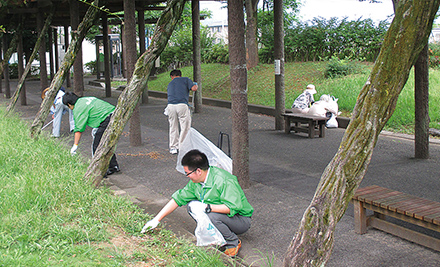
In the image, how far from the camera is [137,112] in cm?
960

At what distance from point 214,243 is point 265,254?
0.50 m

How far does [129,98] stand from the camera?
656cm

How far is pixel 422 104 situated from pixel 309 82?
8392 mm

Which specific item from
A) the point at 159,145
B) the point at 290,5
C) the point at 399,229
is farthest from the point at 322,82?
the point at 399,229

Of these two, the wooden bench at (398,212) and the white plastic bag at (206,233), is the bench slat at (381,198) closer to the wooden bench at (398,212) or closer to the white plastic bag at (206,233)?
the wooden bench at (398,212)

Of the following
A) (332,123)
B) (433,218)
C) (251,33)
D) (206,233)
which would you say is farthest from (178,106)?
(251,33)

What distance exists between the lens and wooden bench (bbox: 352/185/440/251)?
3.92m

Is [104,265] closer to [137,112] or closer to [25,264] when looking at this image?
[25,264]

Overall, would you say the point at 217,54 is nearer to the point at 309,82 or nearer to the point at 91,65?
the point at 309,82

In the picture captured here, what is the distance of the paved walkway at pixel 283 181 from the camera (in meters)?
4.14

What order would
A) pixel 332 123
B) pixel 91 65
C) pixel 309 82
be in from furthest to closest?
pixel 91 65 < pixel 309 82 < pixel 332 123

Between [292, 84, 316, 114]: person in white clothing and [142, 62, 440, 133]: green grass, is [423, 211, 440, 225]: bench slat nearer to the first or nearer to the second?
[142, 62, 440, 133]: green grass

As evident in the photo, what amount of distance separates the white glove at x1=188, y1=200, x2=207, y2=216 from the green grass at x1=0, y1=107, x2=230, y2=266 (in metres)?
0.32

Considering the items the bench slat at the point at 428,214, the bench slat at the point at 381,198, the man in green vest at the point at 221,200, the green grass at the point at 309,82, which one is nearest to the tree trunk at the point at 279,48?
the green grass at the point at 309,82
